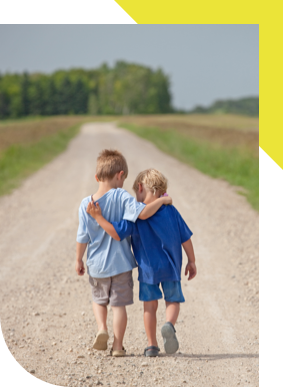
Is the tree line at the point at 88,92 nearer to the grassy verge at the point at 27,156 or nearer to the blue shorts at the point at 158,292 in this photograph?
the grassy verge at the point at 27,156

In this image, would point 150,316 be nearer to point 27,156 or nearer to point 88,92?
point 88,92

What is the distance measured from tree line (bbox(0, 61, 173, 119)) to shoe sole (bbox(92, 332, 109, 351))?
1.79 m

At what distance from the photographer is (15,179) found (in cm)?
845

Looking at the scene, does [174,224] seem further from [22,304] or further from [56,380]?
[22,304]

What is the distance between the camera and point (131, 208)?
7.58ft

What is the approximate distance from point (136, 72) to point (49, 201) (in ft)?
13.1

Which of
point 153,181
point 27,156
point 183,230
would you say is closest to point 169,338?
point 183,230

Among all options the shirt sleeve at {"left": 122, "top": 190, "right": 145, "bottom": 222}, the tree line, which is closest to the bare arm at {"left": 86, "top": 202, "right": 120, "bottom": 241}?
the shirt sleeve at {"left": 122, "top": 190, "right": 145, "bottom": 222}

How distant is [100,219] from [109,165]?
0.31 m

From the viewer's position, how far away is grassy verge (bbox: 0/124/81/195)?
431cm

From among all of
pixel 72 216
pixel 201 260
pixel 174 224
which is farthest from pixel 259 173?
pixel 72 216

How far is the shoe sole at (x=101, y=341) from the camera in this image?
8.02 feet

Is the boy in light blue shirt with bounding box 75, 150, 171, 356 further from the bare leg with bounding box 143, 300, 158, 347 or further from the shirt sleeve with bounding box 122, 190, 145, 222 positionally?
the bare leg with bounding box 143, 300, 158, 347

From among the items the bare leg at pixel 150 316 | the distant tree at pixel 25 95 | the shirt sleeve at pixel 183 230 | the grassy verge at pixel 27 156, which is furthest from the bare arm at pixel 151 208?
the distant tree at pixel 25 95
